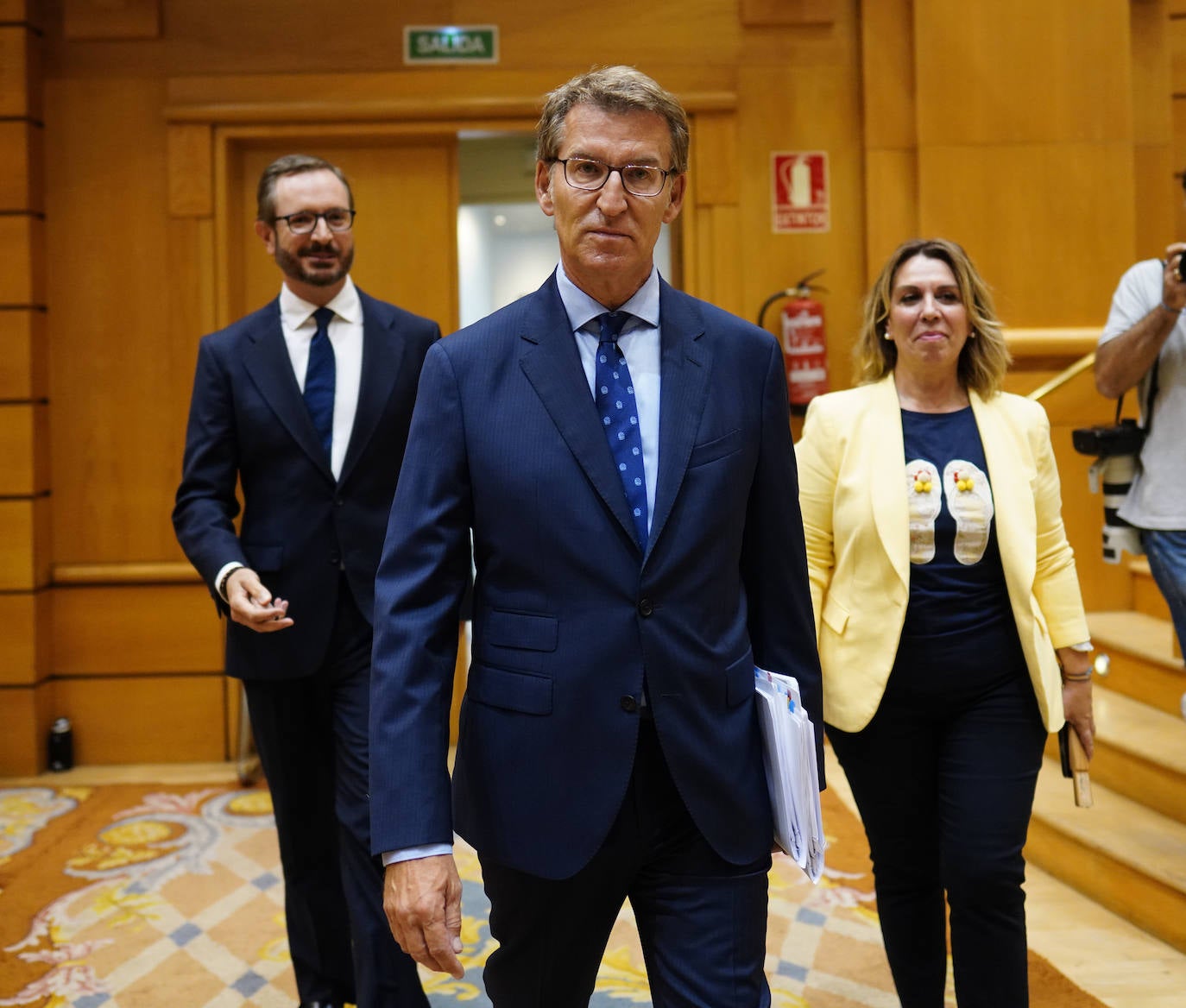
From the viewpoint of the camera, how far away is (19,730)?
199 inches

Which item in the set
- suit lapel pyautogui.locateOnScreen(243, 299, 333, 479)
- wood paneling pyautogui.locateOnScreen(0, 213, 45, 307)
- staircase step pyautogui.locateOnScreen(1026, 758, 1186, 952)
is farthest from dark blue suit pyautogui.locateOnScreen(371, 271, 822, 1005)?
wood paneling pyautogui.locateOnScreen(0, 213, 45, 307)

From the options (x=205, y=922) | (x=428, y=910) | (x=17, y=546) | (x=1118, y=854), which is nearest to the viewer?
(x=428, y=910)

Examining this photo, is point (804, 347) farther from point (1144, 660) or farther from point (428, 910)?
point (428, 910)

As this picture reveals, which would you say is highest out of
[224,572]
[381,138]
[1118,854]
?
[381,138]

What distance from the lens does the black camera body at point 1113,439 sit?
3127mm

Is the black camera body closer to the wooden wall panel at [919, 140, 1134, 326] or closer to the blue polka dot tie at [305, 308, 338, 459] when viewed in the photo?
the blue polka dot tie at [305, 308, 338, 459]

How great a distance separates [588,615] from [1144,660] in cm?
324

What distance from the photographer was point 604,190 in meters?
1.56

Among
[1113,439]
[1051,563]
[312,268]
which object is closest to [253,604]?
[312,268]

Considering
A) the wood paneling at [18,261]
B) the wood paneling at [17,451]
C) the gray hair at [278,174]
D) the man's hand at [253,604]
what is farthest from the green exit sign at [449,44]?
the man's hand at [253,604]

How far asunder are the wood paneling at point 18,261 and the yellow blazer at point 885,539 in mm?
3768

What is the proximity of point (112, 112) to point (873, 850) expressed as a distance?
4.40m

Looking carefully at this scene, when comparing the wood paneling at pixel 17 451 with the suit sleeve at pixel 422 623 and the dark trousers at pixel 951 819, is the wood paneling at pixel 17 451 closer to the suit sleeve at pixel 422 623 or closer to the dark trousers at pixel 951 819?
the dark trousers at pixel 951 819

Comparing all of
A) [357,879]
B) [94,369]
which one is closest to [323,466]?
[357,879]
